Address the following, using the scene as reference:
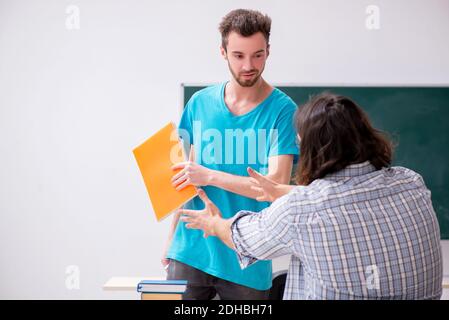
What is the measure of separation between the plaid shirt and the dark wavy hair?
26 mm

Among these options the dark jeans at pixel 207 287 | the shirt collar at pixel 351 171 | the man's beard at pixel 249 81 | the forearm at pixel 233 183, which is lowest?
the dark jeans at pixel 207 287

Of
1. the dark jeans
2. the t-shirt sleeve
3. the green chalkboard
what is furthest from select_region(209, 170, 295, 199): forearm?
the green chalkboard

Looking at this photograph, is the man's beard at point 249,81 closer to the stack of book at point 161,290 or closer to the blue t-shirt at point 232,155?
the blue t-shirt at point 232,155

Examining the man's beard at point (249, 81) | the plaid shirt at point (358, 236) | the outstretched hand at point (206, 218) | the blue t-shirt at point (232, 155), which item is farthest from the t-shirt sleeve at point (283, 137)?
the plaid shirt at point (358, 236)

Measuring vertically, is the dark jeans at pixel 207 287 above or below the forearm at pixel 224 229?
below

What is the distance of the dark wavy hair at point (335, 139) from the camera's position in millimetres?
1228

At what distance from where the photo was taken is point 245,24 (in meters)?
1.81

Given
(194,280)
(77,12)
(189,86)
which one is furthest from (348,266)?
(77,12)

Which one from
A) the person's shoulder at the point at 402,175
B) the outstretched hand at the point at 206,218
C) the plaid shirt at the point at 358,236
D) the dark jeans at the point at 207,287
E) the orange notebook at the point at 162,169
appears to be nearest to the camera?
the plaid shirt at the point at 358,236

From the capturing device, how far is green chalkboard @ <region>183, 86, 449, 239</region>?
3420 mm

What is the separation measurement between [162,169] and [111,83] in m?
2.03

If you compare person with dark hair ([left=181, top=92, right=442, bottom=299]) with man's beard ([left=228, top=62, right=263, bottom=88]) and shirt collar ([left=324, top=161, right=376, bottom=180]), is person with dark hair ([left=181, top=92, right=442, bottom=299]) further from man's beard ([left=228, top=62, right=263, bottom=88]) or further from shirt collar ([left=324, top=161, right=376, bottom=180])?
man's beard ([left=228, top=62, right=263, bottom=88])

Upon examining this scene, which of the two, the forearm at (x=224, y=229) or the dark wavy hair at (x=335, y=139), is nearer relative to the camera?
the dark wavy hair at (x=335, y=139)

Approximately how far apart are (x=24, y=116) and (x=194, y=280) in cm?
232
